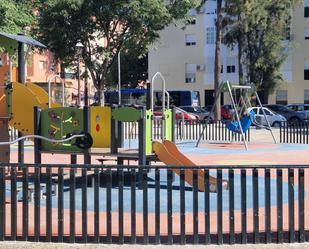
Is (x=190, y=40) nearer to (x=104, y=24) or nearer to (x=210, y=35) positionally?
(x=210, y=35)

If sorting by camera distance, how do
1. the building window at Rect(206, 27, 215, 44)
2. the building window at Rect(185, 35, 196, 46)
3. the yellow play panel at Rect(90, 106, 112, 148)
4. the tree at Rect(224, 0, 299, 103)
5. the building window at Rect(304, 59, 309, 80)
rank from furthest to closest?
1. the building window at Rect(185, 35, 196, 46)
2. the building window at Rect(206, 27, 215, 44)
3. the building window at Rect(304, 59, 309, 80)
4. the tree at Rect(224, 0, 299, 103)
5. the yellow play panel at Rect(90, 106, 112, 148)

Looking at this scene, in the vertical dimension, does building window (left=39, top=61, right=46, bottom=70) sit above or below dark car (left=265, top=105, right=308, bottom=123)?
above

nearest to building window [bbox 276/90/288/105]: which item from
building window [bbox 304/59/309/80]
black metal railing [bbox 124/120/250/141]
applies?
building window [bbox 304/59/309/80]

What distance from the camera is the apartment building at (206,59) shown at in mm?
61188

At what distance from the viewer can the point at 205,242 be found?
23.8 ft

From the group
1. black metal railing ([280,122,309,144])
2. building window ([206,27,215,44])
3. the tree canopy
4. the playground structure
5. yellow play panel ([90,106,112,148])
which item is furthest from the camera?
Answer: building window ([206,27,215,44])

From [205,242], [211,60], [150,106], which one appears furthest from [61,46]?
[211,60]

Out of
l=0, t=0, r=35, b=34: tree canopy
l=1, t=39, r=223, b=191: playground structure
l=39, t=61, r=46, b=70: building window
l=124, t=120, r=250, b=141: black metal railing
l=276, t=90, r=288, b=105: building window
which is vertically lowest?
l=124, t=120, r=250, b=141: black metal railing

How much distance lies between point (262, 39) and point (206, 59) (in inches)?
438

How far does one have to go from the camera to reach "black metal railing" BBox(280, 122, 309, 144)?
2444 cm

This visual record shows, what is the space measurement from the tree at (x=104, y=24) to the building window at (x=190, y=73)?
1276 inches

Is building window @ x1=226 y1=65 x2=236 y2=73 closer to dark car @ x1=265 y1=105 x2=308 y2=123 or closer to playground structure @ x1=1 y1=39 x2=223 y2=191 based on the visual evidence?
dark car @ x1=265 y1=105 x2=308 y2=123

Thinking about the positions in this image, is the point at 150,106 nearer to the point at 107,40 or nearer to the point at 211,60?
the point at 107,40

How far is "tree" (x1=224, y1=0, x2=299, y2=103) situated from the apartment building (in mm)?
3103
